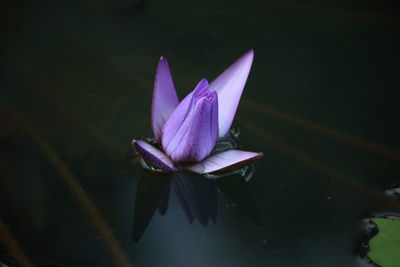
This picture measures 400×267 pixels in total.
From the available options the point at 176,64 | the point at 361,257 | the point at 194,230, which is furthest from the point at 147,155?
the point at 361,257

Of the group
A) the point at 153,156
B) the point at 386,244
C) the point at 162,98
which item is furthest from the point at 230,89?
the point at 386,244

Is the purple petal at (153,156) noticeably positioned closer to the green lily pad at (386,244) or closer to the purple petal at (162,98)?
the purple petal at (162,98)

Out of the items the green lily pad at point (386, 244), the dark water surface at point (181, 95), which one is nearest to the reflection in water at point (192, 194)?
the dark water surface at point (181, 95)

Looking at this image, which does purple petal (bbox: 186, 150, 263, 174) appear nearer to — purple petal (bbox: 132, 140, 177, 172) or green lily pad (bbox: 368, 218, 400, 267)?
purple petal (bbox: 132, 140, 177, 172)

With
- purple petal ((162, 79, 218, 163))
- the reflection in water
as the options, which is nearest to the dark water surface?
the reflection in water

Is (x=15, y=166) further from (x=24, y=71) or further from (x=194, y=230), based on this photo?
(x=194, y=230)

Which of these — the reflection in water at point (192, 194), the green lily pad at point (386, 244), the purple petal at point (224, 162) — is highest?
the purple petal at point (224, 162)
